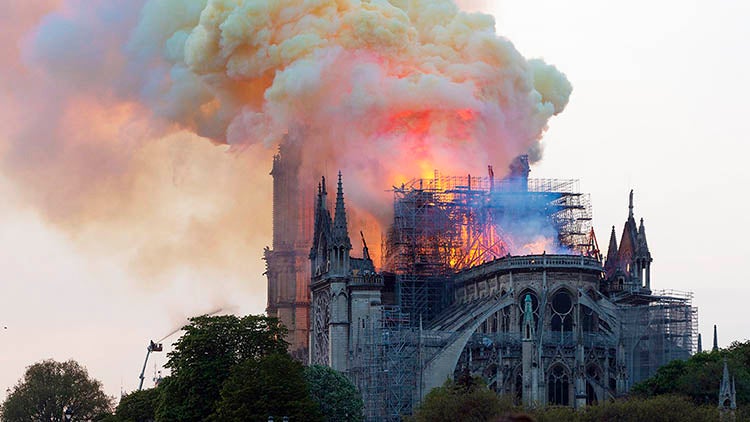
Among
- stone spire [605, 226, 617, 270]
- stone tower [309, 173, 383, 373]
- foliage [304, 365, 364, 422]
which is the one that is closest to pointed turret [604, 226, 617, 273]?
stone spire [605, 226, 617, 270]

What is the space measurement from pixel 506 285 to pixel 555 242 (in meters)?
10.1

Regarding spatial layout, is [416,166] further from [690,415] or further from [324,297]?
[690,415]

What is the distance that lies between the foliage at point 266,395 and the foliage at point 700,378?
63.0 ft

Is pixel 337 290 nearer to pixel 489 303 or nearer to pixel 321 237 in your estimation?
pixel 321 237

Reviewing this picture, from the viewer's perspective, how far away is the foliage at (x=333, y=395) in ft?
354

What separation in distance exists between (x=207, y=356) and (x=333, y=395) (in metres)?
7.52

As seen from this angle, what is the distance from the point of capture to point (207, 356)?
362 ft

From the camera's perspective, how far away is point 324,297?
12850 cm

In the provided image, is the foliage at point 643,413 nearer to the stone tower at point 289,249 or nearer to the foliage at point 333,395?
the foliage at point 333,395

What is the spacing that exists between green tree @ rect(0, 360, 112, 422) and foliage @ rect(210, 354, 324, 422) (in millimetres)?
42912

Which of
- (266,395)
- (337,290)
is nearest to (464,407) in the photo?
(266,395)

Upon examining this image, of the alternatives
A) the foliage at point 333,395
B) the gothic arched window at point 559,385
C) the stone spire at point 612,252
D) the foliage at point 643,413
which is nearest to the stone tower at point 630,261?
the stone spire at point 612,252

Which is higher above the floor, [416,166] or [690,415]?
[416,166]

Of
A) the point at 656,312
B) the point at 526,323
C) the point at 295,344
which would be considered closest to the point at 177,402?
the point at 526,323
